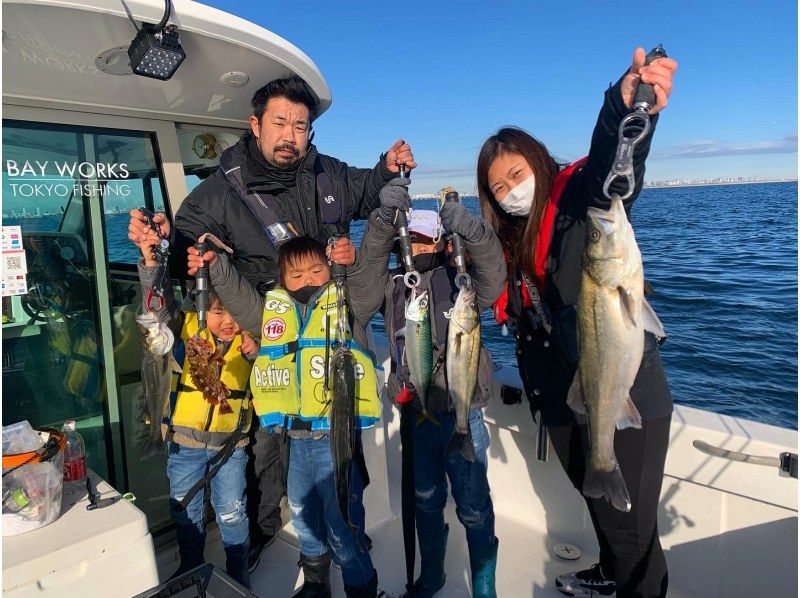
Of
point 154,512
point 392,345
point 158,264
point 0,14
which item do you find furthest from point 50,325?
point 392,345

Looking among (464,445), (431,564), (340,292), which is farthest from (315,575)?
(340,292)

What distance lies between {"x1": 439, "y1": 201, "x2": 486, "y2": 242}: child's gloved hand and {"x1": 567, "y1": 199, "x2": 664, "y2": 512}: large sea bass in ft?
1.94

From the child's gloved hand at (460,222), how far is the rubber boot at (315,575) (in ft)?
7.07

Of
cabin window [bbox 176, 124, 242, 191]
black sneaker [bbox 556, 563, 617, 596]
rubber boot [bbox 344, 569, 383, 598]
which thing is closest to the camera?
rubber boot [bbox 344, 569, 383, 598]

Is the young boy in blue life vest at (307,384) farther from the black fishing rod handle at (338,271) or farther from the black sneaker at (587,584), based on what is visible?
the black sneaker at (587,584)

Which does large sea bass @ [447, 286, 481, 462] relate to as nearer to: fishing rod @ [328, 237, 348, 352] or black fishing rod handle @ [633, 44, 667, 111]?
fishing rod @ [328, 237, 348, 352]

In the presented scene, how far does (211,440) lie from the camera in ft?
11.2

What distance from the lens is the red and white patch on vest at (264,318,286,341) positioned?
10.5 feet

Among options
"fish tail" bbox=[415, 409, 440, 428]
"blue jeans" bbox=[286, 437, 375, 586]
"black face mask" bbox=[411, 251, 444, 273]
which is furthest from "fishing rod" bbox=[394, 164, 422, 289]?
"blue jeans" bbox=[286, 437, 375, 586]

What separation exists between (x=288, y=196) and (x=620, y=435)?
7.92 ft

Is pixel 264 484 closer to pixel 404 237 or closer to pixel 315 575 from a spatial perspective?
pixel 315 575

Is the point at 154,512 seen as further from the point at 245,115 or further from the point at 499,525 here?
the point at 245,115

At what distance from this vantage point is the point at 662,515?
3.62m

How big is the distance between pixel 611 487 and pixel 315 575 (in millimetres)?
1917
